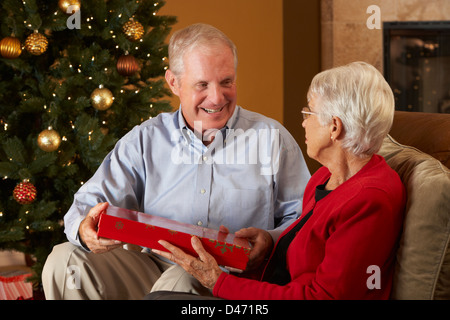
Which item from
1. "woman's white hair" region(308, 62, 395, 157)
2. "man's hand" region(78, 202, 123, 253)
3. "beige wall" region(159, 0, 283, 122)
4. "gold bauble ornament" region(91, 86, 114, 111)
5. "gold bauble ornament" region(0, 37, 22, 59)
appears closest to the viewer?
"woman's white hair" region(308, 62, 395, 157)

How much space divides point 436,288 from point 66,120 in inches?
81.4

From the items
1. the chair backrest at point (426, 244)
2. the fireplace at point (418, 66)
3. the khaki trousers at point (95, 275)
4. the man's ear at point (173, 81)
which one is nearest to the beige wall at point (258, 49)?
the fireplace at point (418, 66)

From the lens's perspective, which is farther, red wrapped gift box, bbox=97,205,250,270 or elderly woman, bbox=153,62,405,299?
red wrapped gift box, bbox=97,205,250,270

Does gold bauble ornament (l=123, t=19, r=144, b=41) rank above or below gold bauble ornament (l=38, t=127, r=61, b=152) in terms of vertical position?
above

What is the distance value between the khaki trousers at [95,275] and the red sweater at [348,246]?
0.29m

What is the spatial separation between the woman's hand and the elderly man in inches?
14.6

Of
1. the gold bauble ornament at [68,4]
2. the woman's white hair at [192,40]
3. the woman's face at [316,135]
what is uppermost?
the gold bauble ornament at [68,4]

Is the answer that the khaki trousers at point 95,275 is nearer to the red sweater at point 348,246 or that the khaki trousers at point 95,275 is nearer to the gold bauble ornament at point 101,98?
the red sweater at point 348,246

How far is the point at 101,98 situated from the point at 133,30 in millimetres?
393

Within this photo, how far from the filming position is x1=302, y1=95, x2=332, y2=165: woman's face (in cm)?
133

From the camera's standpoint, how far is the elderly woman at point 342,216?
1131mm

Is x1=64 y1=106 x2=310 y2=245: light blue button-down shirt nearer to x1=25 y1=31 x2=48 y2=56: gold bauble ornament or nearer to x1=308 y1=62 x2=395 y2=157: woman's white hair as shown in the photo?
x1=308 y1=62 x2=395 y2=157: woman's white hair

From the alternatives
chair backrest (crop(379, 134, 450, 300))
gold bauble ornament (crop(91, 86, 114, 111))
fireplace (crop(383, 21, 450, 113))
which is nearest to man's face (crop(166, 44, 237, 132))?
chair backrest (crop(379, 134, 450, 300))
